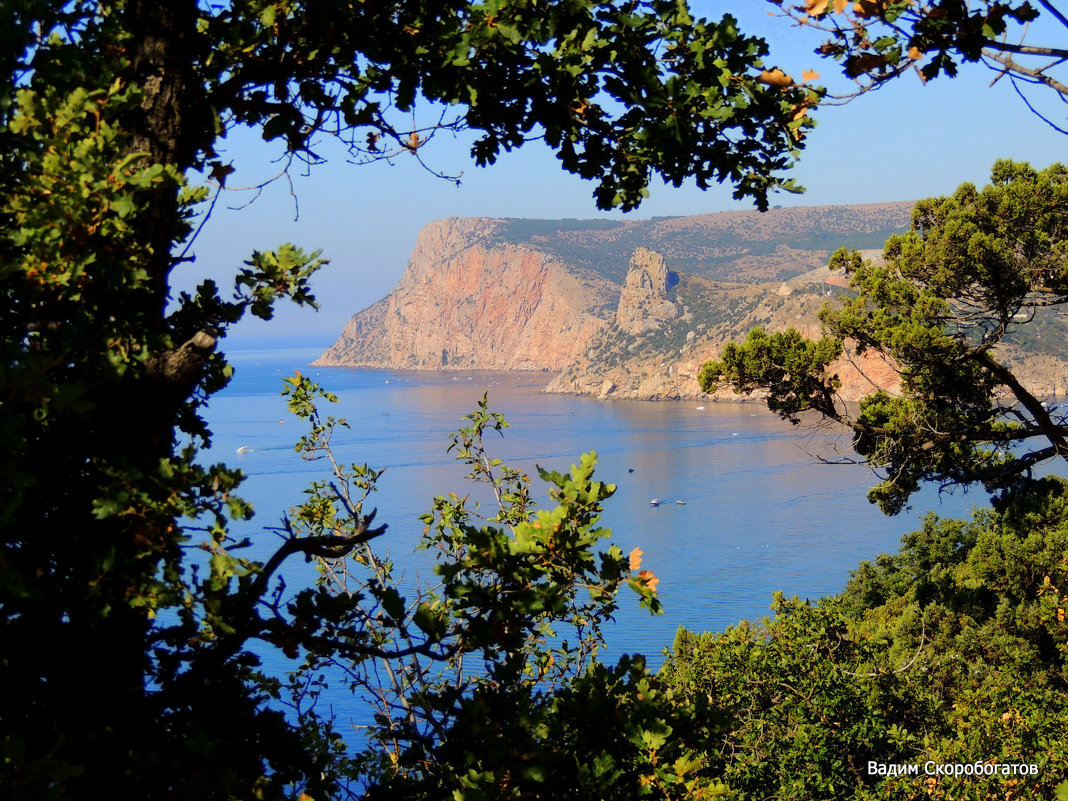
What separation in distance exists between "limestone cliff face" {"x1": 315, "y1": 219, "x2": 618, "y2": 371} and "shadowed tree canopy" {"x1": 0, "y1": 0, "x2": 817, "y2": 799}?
128 m

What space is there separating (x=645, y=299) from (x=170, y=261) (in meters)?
111

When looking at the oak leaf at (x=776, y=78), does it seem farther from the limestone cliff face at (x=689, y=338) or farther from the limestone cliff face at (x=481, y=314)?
the limestone cliff face at (x=481, y=314)

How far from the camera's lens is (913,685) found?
9.49m

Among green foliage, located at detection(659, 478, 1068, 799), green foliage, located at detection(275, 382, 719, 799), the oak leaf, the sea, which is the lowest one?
the sea

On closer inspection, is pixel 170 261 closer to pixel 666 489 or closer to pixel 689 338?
pixel 666 489

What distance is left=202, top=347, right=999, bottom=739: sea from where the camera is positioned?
2709 centimetres

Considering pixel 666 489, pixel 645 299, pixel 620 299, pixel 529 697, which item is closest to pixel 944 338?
pixel 529 697

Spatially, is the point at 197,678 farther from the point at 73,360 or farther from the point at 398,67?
the point at 398,67

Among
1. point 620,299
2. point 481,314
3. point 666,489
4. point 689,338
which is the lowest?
point 666,489

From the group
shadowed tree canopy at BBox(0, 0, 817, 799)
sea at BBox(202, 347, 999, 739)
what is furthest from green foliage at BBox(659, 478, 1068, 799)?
sea at BBox(202, 347, 999, 739)

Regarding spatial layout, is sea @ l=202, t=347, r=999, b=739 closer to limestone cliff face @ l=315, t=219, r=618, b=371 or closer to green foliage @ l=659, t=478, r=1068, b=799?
green foliage @ l=659, t=478, r=1068, b=799

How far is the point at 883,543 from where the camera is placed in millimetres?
34406

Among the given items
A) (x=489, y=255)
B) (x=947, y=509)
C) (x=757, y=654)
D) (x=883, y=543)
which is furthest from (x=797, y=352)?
(x=489, y=255)

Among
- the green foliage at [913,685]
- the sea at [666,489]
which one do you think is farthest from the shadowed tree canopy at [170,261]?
the sea at [666,489]
